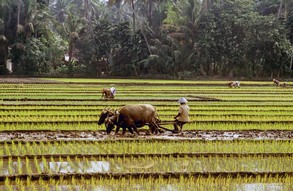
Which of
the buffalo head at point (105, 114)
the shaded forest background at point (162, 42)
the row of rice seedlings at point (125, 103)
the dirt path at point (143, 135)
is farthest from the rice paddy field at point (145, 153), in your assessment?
the shaded forest background at point (162, 42)

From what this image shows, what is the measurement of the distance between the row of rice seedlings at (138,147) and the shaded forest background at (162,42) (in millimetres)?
27757

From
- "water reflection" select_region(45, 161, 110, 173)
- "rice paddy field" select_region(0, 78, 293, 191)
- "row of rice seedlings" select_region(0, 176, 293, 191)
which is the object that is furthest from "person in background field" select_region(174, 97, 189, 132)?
"row of rice seedlings" select_region(0, 176, 293, 191)

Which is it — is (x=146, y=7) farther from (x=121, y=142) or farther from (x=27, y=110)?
(x=121, y=142)

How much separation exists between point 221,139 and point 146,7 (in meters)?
33.8

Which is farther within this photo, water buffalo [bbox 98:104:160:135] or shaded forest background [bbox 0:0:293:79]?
shaded forest background [bbox 0:0:293:79]

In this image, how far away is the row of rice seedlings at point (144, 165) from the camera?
746cm

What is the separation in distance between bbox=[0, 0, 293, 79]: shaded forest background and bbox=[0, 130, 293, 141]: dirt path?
25994 mm

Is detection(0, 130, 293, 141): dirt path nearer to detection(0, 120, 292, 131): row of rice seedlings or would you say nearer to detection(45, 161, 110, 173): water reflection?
detection(0, 120, 292, 131): row of rice seedlings

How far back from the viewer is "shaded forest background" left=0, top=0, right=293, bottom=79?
124 ft

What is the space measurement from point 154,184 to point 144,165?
117 cm

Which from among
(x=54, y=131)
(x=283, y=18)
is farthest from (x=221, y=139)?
(x=283, y=18)

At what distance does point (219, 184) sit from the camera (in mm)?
6809

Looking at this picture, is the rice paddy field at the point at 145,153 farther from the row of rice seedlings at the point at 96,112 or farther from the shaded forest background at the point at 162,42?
the shaded forest background at the point at 162,42

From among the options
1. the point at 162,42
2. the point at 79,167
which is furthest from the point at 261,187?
the point at 162,42
